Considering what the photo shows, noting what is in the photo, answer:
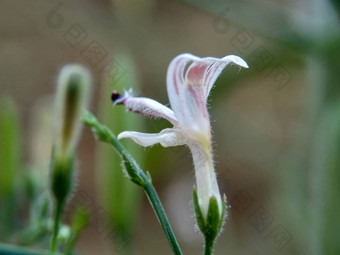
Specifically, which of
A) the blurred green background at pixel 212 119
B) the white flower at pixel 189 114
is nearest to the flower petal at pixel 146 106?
the white flower at pixel 189 114

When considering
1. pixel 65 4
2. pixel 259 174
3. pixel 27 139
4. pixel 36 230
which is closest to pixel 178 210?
pixel 259 174

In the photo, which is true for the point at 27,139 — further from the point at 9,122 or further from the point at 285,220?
the point at 9,122

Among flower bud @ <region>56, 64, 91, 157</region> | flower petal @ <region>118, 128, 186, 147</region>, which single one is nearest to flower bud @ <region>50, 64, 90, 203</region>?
flower bud @ <region>56, 64, 91, 157</region>

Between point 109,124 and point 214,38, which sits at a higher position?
point 109,124

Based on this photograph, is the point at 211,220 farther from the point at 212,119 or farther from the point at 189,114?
the point at 212,119

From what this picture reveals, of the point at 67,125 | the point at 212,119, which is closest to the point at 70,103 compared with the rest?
the point at 67,125

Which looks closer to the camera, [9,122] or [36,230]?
[36,230]
